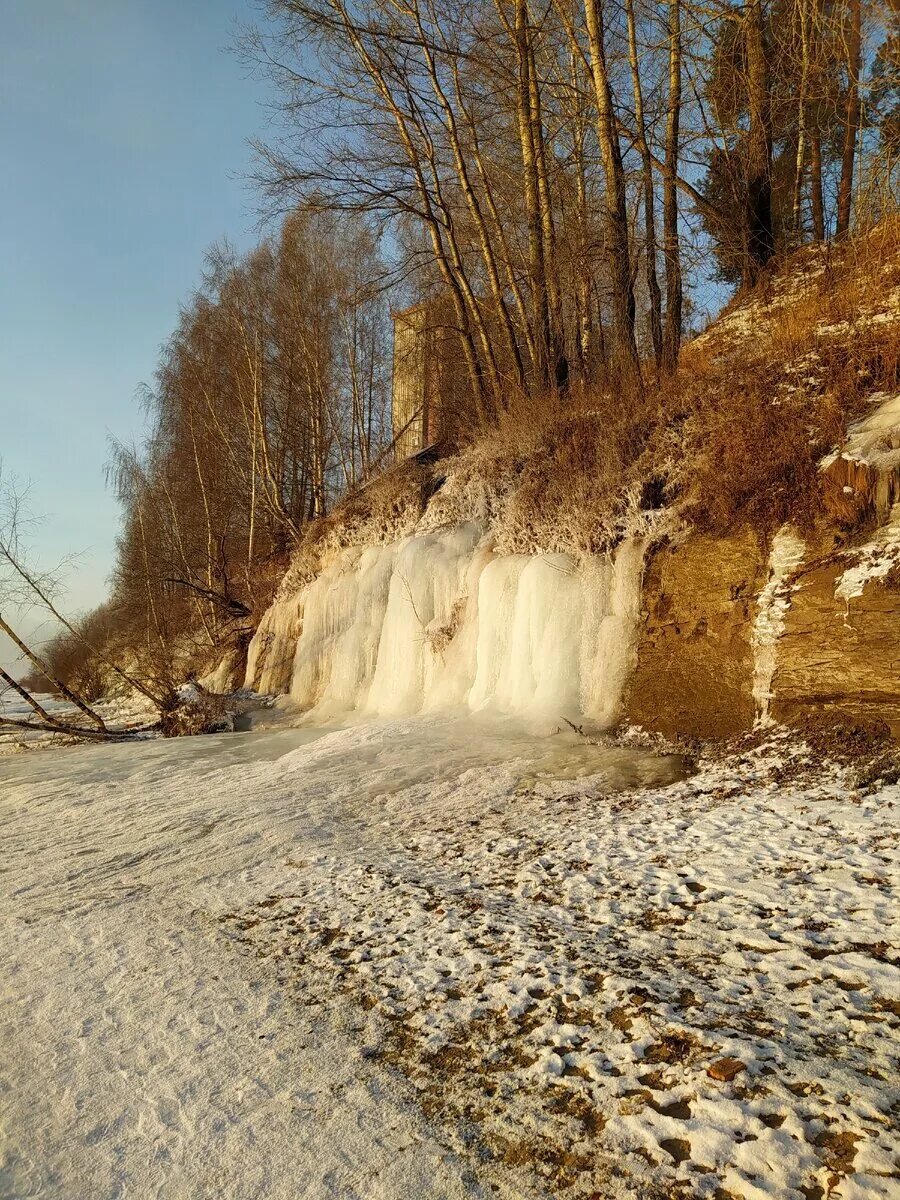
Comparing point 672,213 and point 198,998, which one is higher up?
point 672,213

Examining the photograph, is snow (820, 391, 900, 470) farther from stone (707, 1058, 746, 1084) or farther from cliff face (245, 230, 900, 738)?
stone (707, 1058, 746, 1084)

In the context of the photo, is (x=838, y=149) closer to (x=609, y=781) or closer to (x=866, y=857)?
(x=609, y=781)

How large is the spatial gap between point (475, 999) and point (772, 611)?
396 centimetres

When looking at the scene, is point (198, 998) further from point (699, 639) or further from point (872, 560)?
point (872, 560)

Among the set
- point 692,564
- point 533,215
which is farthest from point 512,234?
point 692,564

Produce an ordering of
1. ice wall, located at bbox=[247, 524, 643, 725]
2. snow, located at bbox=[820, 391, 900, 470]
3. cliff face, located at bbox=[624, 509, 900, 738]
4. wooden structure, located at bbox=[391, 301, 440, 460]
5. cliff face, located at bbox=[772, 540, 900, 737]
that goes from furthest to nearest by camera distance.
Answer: wooden structure, located at bbox=[391, 301, 440, 460] → ice wall, located at bbox=[247, 524, 643, 725] → snow, located at bbox=[820, 391, 900, 470] → cliff face, located at bbox=[624, 509, 900, 738] → cliff face, located at bbox=[772, 540, 900, 737]

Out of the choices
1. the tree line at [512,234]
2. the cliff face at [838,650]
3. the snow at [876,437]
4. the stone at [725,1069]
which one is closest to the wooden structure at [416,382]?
Answer: the tree line at [512,234]

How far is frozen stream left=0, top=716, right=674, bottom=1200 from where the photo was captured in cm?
206

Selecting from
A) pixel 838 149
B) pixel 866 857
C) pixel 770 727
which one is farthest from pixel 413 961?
pixel 838 149

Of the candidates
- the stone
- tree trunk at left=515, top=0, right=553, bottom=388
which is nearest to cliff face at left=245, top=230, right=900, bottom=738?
tree trunk at left=515, top=0, right=553, bottom=388

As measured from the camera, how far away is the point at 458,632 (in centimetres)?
895

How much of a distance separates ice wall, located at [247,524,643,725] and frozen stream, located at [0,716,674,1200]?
1.04 metres

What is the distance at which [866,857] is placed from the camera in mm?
3469

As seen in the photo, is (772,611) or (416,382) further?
(416,382)
